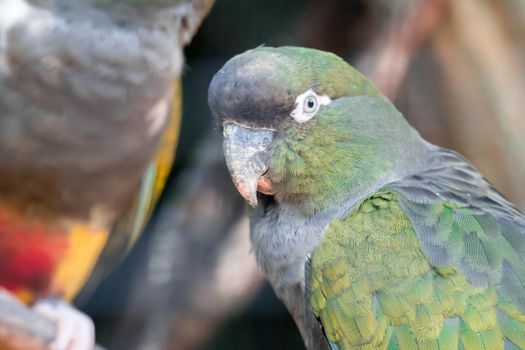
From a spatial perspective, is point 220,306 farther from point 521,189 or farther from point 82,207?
point 521,189

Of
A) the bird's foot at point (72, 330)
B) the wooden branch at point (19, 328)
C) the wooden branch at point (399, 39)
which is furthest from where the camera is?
the wooden branch at point (399, 39)

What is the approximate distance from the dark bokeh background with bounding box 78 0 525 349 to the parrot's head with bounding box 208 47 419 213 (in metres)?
0.50

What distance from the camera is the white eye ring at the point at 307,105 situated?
0.80 meters

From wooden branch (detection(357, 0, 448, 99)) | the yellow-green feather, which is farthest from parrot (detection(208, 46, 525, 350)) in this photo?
wooden branch (detection(357, 0, 448, 99))

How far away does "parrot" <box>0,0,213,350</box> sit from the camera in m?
0.95

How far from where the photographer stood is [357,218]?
784 millimetres

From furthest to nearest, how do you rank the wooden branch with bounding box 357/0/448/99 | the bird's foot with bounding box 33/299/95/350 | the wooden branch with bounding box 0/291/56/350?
the wooden branch with bounding box 357/0/448/99
the bird's foot with bounding box 33/299/95/350
the wooden branch with bounding box 0/291/56/350

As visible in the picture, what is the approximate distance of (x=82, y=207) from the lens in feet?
3.50

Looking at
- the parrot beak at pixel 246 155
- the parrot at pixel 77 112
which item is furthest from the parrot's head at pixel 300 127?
the parrot at pixel 77 112

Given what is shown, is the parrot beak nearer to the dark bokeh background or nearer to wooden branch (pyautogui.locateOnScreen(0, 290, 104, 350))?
wooden branch (pyautogui.locateOnScreen(0, 290, 104, 350))

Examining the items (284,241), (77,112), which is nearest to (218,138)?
(77,112)

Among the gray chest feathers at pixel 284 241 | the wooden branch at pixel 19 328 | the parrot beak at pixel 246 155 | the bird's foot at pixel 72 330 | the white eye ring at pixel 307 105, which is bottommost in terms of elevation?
the bird's foot at pixel 72 330

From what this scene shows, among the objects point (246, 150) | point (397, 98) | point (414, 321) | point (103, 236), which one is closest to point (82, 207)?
point (103, 236)

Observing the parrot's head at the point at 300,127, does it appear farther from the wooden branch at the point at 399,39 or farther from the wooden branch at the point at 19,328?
the wooden branch at the point at 399,39
